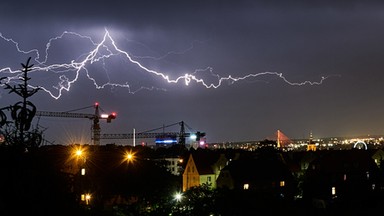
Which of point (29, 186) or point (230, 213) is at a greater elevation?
point (29, 186)

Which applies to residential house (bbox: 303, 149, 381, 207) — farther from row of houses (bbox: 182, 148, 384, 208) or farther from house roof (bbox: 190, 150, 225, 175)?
house roof (bbox: 190, 150, 225, 175)

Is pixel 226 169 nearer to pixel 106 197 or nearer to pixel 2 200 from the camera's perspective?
pixel 106 197

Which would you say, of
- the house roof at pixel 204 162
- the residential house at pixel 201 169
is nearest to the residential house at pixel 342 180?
the residential house at pixel 201 169

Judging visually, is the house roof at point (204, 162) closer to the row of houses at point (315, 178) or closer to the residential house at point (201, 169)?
the residential house at point (201, 169)

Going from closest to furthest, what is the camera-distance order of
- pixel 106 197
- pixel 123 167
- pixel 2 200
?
pixel 2 200
pixel 106 197
pixel 123 167

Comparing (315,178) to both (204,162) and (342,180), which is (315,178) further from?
(204,162)

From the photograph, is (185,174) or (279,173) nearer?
(279,173)

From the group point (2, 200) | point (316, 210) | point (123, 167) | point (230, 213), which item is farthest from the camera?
point (123, 167)

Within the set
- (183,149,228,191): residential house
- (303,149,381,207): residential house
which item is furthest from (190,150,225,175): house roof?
(303,149,381,207): residential house

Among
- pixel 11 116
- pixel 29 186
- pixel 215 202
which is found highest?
pixel 11 116

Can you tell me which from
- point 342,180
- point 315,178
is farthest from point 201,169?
point 342,180

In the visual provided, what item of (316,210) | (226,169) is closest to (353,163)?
(226,169)
